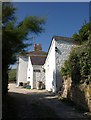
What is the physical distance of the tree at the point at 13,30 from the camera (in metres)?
9.81

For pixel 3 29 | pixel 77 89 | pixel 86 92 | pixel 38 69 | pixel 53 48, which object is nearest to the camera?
pixel 3 29

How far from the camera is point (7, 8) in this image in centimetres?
1060

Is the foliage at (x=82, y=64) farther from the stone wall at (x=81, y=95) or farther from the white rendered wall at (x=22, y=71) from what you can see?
the white rendered wall at (x=22, y=71)

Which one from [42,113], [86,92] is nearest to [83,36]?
[86,92]

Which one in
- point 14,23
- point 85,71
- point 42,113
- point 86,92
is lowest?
point 42,113

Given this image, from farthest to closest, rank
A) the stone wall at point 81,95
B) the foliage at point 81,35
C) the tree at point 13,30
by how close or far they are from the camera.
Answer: the foliage at point 81,35, the stone wall at point 81,95, the tree at point 13,30

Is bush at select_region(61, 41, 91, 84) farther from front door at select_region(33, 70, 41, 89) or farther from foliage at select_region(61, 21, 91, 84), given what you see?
front door at select_region(33, 70, 41, 89)

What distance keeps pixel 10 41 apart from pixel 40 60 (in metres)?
23.1

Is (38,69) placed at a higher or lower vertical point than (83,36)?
lower

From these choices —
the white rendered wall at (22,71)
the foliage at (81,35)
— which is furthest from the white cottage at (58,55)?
the white rendered wall at (22,71)

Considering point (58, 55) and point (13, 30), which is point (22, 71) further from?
point (13, 30)

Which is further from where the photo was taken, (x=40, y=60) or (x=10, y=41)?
(x=40, y=60)

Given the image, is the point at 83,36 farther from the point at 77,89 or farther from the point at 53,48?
the point at 77,89

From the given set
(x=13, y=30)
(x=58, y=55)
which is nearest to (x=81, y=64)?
(x=13, y=30)
